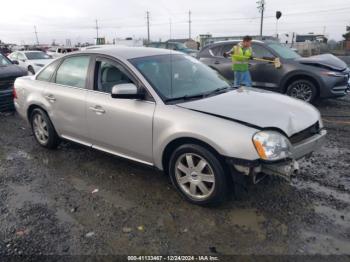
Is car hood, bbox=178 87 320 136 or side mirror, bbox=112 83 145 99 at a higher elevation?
side mirror, bbox=112 83 145 99

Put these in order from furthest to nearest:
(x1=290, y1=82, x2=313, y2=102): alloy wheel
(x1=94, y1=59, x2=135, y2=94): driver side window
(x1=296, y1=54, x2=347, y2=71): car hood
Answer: (x1=290, y1=82, x2=313, y2=102): alloy wheel → (x1=296, y1=54, x2=347, y2=71): car hood → (x1=94, y1=59, x2=135, y2=94): driver side window

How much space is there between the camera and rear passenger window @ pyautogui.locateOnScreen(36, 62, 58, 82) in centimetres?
517

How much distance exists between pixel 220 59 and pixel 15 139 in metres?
5.87

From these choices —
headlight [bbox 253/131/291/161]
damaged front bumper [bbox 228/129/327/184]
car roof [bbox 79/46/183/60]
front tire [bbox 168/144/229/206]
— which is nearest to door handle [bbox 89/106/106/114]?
car roof [bbox 79/46/183/60]

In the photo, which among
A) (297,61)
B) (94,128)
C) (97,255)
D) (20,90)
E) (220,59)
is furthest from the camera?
(220,59)

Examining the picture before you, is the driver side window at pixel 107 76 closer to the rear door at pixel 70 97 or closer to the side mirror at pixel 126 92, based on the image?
the rear door at pixel 70 97

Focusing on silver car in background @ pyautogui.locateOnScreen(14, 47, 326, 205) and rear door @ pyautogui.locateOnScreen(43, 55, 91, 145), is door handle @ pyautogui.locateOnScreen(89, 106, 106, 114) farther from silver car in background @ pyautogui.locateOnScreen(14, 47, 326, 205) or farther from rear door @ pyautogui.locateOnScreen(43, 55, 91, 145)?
rear door @ pyautogui.locateOnScreen(43, 55, 91, 145)

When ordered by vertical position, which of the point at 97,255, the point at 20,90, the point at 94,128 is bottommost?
the point at 97,255

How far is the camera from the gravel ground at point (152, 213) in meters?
3.01

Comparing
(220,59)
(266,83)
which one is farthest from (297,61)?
(220,59)

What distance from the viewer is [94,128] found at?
439cm

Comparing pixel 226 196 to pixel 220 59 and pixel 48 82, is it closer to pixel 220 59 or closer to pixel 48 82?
pixel 48 82

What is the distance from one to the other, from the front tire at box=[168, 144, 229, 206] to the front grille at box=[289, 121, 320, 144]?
83 centimetres

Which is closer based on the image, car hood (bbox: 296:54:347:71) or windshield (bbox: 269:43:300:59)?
car hood (bbox: 296:54:347:71)
